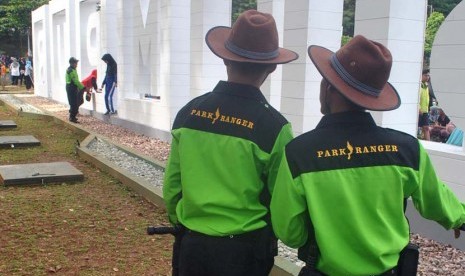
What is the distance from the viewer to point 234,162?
2223 mm

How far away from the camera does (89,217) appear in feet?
17.9

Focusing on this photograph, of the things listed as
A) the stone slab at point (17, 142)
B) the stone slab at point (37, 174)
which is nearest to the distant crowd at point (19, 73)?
the stone slab at point (17, 142)

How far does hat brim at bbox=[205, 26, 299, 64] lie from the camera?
2311 mm

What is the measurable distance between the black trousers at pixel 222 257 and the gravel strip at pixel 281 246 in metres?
1.97

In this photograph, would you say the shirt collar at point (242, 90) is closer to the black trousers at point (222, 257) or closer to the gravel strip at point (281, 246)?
the black trousers at point (222, 257)

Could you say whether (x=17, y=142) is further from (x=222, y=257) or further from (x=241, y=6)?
(x=241, y=6)

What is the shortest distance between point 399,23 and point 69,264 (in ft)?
→ 12.8

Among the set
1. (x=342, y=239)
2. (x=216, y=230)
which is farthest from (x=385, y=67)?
(x=216, y=230)

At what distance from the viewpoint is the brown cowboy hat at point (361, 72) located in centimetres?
197

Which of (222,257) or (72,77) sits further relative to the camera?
(72,77)

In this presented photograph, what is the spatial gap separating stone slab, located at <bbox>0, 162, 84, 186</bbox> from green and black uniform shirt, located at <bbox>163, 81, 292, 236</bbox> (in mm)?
5012

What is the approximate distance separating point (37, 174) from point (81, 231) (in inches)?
92.0

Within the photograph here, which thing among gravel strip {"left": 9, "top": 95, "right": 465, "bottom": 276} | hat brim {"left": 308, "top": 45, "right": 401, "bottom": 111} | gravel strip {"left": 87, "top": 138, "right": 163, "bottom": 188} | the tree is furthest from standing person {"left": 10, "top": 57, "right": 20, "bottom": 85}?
hat brim {"left": 308, "top": 45, "right": 401, "bottom": 111}

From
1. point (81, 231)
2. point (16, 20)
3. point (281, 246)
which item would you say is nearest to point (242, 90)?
point (281, 246)
